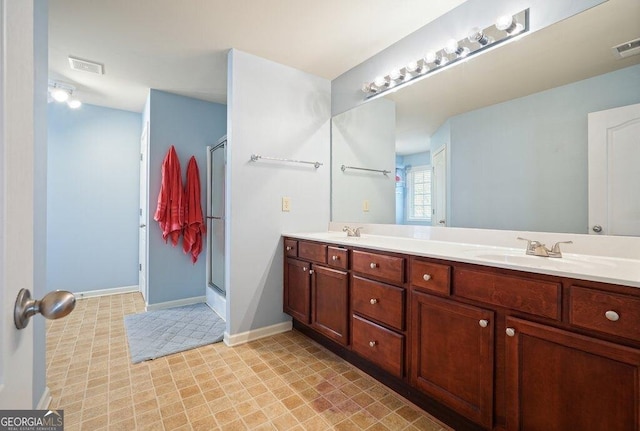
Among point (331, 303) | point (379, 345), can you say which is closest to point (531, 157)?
point (379, 345)

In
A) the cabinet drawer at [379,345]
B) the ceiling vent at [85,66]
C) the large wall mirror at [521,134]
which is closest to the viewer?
the large wall mirror at [521,134]

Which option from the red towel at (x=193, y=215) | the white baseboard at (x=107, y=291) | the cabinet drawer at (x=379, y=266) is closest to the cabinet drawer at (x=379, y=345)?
the cabinet drawer at (x=379, y=266)

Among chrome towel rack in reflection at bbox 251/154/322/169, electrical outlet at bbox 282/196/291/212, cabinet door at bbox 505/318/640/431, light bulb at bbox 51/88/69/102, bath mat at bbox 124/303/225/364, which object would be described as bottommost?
bath mat at bbox 124/303/225/364

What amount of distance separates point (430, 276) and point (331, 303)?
0.85 metres

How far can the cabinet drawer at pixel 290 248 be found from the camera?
95.6 inches

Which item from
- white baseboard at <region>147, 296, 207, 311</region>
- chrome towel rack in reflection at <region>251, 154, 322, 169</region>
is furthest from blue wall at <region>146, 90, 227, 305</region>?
Answer: chrome towel rack in reflection at <region>251, 154, 322, 169</region>

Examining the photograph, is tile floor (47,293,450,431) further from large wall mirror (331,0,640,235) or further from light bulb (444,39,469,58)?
light bulb (444,39,469,58)

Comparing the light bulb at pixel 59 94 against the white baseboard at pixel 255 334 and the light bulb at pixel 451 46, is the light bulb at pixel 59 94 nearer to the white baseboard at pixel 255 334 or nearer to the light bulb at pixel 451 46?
the white baseboard at pixel 255 334

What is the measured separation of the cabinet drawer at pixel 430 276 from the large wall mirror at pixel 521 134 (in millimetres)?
577

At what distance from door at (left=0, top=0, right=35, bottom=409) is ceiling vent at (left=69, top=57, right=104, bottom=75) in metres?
2.69

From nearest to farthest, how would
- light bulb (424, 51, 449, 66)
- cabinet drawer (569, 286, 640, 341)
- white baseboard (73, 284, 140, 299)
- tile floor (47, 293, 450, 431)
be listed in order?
cabinet drawer (569, 286, 640, 341) < tile floor (47, 293, 450, 431) < light bulb (424, 51, 449, 66) < white baseboard (73, 284, 140, 299)

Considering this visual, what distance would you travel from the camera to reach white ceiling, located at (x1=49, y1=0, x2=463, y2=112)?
183 cm

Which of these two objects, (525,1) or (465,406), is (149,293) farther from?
(525,1)

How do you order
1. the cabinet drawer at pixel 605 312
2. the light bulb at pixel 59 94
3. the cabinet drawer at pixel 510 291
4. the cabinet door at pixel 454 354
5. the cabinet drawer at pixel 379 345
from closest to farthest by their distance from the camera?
the cabinet drawer at pixel 605 312
the cabinet drawer at pixel 510 291
the cabinet door at pixel 454 354
the cabinet drawer at pixel 379 345
the light bulb at pixel 59 94
